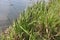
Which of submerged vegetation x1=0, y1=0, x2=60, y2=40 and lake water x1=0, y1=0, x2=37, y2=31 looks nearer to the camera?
submerged vegetation x1=0, y1=0, x2=60, y2=40

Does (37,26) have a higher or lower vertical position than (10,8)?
higher

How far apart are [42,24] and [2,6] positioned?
2.46 m

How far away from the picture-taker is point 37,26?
2709mm

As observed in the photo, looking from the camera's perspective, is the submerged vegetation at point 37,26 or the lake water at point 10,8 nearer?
the submerged vegetation at point 37,26

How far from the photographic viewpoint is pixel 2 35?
9.54 ft

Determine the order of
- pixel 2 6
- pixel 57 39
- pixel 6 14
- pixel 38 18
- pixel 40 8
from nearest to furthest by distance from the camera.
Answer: pixel 57 39
pixel 38 18
pixel 40 8
pixel 6 14
pixel 2 6

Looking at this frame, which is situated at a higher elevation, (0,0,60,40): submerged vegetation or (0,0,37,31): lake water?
(0,0,60,40): submerged vegetation

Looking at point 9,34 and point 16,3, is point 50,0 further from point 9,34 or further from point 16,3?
point 16,3

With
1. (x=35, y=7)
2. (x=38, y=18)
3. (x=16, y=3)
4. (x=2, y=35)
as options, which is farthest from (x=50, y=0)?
(x=16, y=3)

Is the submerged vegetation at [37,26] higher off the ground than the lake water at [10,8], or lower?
higher

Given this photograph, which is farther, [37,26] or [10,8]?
[10,8]

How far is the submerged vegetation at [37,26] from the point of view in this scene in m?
2.58

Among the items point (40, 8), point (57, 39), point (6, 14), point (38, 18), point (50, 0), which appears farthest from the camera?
point (6, 14)

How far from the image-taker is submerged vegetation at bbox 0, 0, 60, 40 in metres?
2.58
